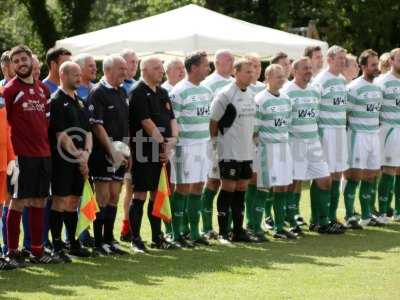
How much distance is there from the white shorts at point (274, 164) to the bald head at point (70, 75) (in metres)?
2.89

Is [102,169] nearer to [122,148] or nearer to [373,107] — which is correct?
[122,148]

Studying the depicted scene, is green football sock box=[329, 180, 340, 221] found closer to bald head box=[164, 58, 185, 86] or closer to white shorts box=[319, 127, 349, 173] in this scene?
white shorts box=[319, 127, 349, 173]

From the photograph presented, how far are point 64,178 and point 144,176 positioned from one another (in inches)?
41.6

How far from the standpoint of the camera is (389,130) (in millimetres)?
13570

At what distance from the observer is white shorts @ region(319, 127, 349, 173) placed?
42.0ft

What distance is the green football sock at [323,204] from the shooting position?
1256 cm

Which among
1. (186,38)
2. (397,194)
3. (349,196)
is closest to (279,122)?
(349,196)

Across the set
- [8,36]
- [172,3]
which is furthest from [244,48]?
[8,36]

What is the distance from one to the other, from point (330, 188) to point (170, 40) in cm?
662

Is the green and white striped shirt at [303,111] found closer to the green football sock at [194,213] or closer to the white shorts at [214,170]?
the white shorts at [214,170]

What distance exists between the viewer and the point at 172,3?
36719 mm

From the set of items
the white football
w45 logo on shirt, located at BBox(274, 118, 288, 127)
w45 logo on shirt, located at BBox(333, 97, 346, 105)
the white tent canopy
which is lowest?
the white football

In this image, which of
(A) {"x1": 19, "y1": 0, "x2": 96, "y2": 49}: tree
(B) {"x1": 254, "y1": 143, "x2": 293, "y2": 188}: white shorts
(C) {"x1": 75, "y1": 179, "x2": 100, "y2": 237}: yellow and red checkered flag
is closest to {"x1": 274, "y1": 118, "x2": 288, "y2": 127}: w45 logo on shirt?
(B) {"x1": 254, "y1": 143, "x2": 293, "y2": 188}: white shorts

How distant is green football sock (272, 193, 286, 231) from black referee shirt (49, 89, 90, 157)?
119 inches
